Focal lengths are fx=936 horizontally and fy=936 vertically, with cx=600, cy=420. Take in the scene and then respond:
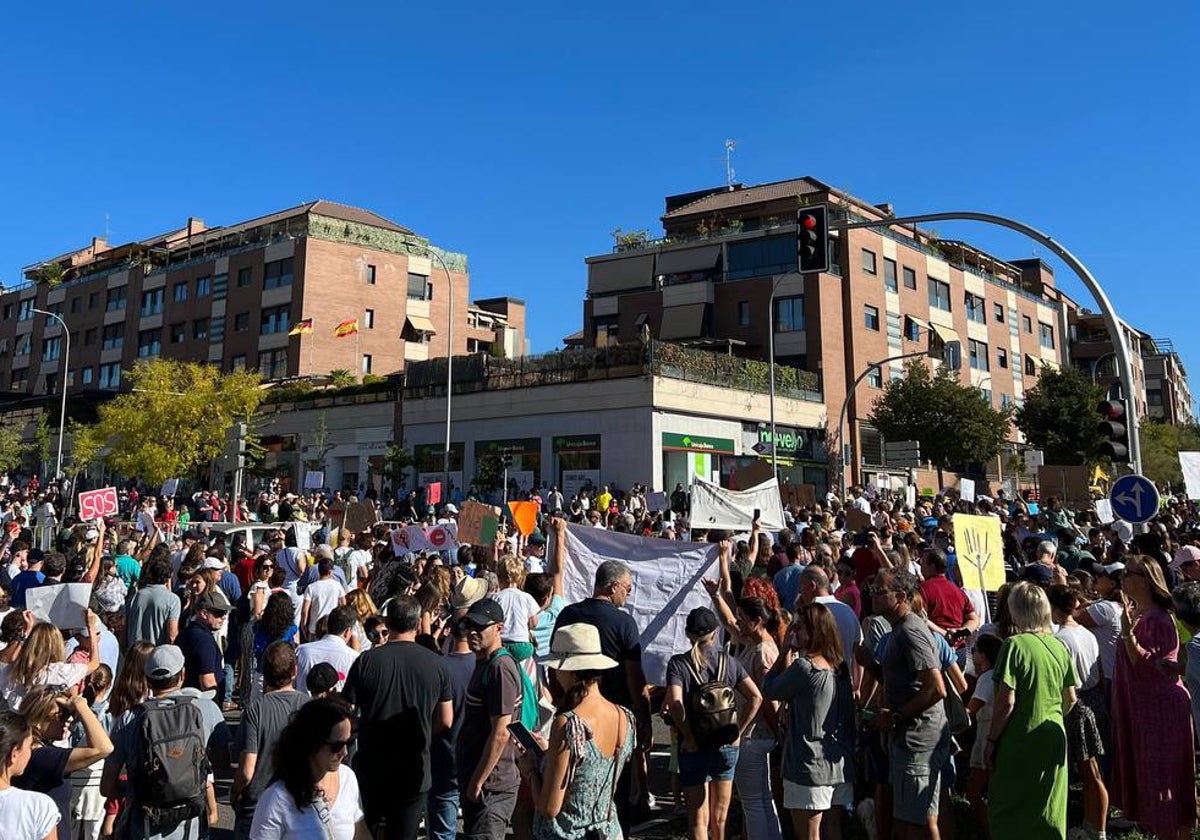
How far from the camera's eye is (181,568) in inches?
431

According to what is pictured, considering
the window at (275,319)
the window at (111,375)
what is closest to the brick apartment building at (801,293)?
the window at (275,319)

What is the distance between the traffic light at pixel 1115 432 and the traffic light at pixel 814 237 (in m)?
4.53

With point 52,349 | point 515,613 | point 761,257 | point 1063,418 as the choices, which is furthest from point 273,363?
point 515,613

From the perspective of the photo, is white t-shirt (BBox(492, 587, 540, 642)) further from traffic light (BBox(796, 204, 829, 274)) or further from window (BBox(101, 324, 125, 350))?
window (BBox(101, 324, 125, 350))

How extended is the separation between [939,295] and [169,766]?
55239 millimetres

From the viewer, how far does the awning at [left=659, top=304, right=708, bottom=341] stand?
4881 centimetres

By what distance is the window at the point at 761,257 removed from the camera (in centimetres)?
4756

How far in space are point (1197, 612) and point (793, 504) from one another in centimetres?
1859

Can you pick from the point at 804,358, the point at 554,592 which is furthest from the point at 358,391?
the point at 554,592

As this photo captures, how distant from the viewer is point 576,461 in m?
37.7

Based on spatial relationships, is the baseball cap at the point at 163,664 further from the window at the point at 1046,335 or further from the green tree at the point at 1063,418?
the window at the point at 1046,335

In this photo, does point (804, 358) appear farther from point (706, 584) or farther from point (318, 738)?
point (318, 738)

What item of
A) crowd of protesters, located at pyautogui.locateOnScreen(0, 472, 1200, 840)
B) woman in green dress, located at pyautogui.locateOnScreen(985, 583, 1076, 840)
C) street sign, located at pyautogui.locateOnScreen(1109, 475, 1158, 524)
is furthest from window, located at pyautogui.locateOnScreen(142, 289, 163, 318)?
woman in green dress, located at pyautogui.locateOnScreen(985, 583, 1076, 840)

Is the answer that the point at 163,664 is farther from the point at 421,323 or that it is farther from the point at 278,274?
the point at 421,323
